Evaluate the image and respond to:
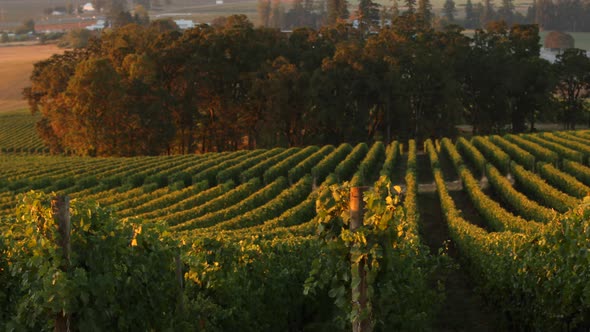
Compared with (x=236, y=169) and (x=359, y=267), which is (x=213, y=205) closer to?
(x=236, y=169)

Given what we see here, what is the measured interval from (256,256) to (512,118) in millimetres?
59815

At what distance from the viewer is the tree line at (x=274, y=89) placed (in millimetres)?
56334

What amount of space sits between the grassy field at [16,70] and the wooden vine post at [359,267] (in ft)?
338

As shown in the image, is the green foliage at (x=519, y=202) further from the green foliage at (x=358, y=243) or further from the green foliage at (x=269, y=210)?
the green foliage at (x=358, y=243)

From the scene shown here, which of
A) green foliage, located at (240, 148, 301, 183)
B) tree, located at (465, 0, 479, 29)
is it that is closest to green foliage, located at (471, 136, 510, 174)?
green foliage, located at (240, 148, 301, 183)

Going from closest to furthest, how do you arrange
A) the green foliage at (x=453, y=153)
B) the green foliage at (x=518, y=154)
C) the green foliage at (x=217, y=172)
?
the green foliage at (x=217, y=172) → the green foliage at (x=518, y=154) → the green foliage at (x=453, y=153)

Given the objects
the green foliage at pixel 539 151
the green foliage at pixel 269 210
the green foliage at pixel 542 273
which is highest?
the green foliage at pixel 542 273

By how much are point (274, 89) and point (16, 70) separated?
3220 inches

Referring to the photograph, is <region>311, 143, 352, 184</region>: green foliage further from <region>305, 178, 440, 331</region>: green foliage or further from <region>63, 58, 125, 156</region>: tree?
<region>305, 178, 440, 331</region>: green foliage

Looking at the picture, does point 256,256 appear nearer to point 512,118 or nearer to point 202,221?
point 202,221

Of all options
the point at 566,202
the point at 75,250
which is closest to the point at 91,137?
the point at 566,202

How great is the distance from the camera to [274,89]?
57.8 m

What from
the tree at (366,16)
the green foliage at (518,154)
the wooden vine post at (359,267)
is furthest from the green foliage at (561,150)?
the tree at (366,16)

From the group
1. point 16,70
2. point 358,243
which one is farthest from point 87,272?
point 16,70
